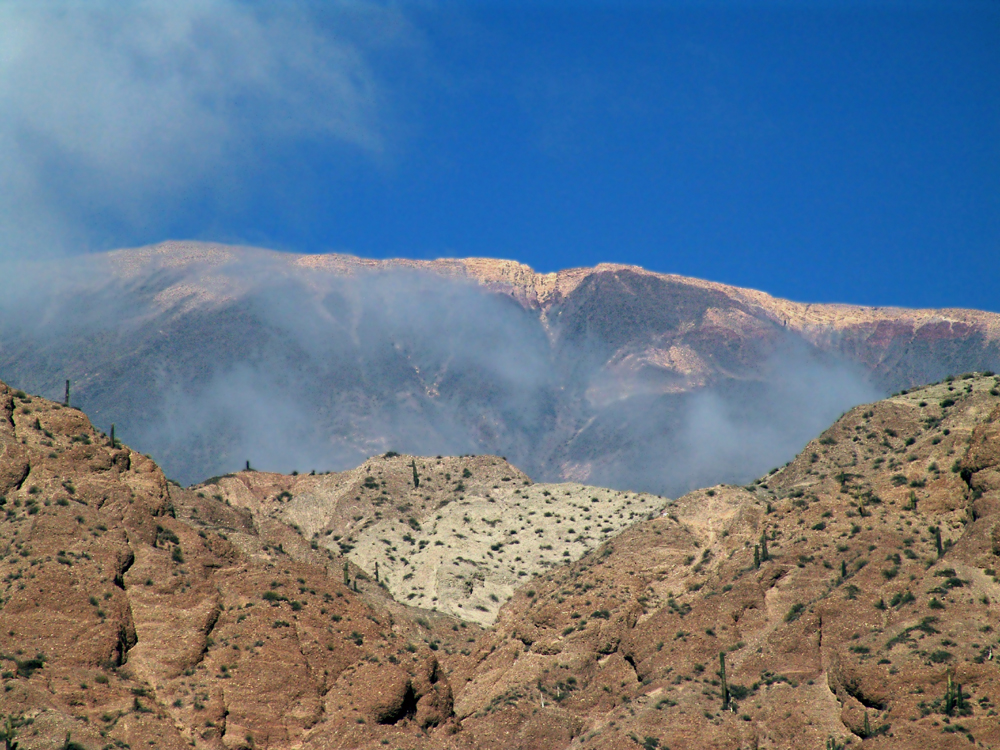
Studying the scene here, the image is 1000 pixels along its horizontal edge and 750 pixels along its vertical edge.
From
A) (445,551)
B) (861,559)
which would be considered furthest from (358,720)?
(445,551)

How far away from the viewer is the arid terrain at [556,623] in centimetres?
5028

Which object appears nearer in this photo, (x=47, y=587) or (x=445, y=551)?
(x=47, y=587)

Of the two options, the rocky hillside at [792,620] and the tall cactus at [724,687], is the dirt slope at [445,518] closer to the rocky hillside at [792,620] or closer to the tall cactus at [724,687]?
the rocky hillside at [792,620]

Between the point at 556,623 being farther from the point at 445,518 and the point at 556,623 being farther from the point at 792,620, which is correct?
the point at 445,518

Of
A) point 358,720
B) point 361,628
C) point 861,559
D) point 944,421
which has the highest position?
point 944,421

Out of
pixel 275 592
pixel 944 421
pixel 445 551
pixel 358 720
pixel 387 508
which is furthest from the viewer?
pixel 387 508

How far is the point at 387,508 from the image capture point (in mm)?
95125

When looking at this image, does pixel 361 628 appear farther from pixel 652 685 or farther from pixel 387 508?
pixel 387 508

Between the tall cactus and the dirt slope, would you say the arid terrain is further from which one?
the dirt slope

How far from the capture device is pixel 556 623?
66812mm

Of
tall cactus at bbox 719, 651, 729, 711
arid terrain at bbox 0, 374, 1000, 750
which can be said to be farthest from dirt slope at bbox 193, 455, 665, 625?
tall cactus at bbox 719, 651, 729, 711

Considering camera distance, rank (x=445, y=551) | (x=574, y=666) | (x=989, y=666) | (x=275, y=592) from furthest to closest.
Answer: (x=445, y=551) → (x=574, y=666) → (x=275, y=592) → (x=989, y=666)

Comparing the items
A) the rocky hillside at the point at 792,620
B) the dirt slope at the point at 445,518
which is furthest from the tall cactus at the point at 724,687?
the dirt slope at the point at 445,518

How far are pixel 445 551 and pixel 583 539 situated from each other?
9.76 metres
